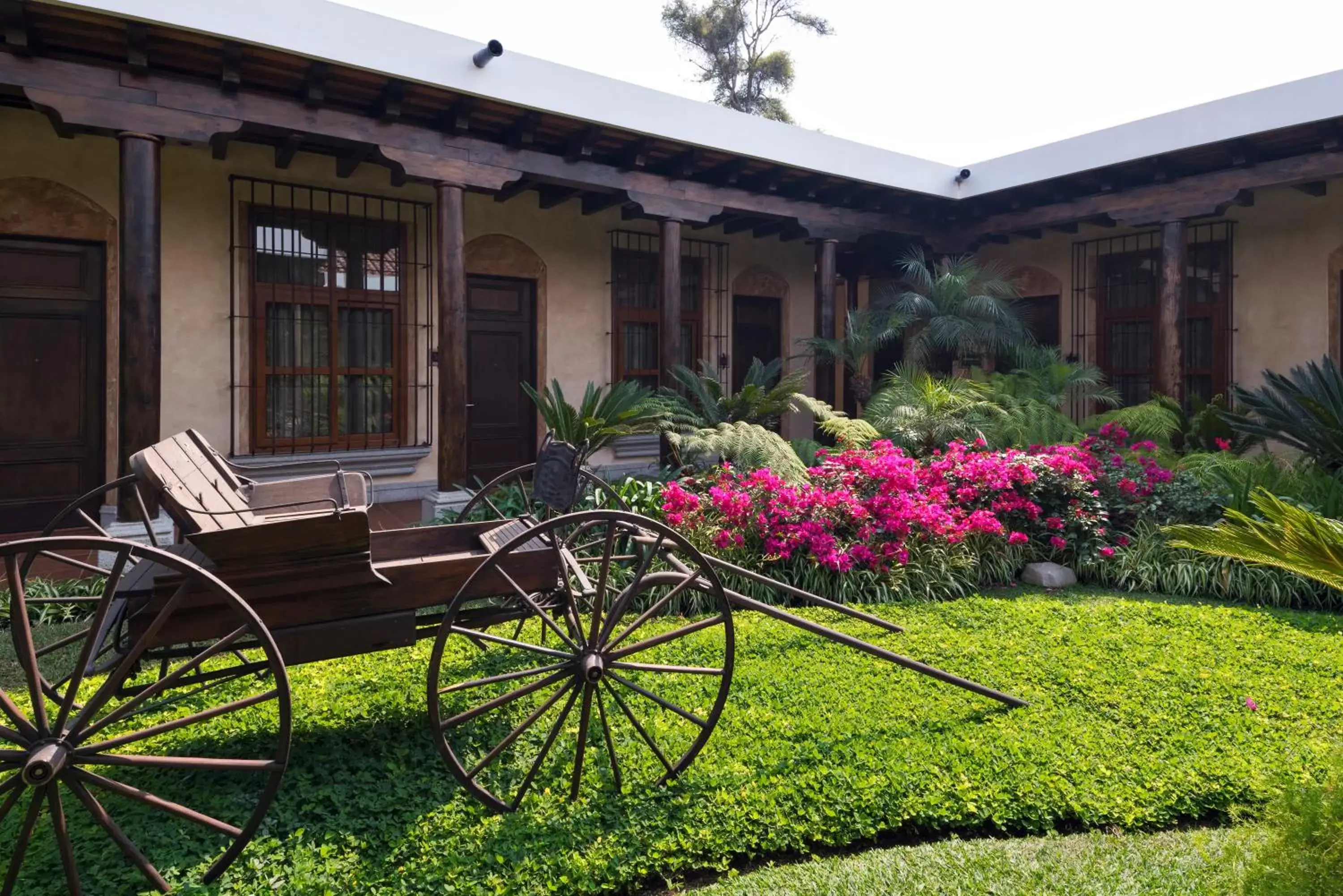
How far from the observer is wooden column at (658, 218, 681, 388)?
352 inches

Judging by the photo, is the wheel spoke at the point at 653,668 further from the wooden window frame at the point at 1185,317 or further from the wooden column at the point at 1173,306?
the wooden window frame at the point at 1185,317

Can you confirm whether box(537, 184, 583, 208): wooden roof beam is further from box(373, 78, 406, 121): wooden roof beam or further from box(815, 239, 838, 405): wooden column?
box(815, 239, 838, 405): wooden column

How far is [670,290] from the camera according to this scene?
8.98 metres

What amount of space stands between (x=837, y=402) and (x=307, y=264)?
7.87 metres

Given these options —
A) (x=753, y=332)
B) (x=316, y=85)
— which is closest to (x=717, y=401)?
(x=753, y=332)

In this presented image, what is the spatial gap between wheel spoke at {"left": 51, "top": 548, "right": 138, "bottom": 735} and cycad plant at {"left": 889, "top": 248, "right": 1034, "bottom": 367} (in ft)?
28.9

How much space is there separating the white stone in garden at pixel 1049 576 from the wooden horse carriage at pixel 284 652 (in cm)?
272

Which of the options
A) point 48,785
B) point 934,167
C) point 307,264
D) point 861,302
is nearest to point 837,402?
point 861,302

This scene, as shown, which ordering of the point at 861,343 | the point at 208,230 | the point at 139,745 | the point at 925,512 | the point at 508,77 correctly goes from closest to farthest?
1. the point at 139,745
2. the point at 925,512
3. the point at 508,77
4. the point at 208,230
5. the point at 861,343

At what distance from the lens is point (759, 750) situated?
11.1 feet

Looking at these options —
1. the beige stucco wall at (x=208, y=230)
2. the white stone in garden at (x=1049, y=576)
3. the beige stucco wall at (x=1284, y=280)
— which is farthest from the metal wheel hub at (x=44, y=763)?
the beige stucco wall at (x=1284, y=280)

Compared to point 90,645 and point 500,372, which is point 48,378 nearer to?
point 500,372

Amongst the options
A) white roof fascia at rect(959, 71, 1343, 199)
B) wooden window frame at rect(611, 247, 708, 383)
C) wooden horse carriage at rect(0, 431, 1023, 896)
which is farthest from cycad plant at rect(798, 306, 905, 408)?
wooden horse carriage at rect(0, 431, 1023, 896)

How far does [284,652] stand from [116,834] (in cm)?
64
